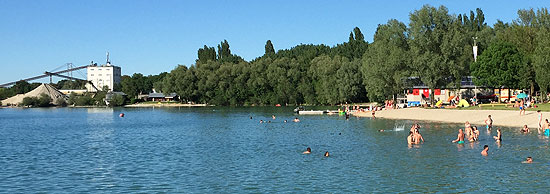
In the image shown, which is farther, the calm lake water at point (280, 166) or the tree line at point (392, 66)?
the tree line at point (392, 66)

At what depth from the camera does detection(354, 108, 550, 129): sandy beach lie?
207 feet

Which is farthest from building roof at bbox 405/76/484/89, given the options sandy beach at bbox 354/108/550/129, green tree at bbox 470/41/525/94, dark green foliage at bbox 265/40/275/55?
dark green foliage at bbox 265/40/275/55

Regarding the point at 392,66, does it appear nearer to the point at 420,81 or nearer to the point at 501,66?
the point at 420,81

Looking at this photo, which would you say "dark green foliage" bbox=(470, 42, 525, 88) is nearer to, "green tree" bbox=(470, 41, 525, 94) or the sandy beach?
"green tree" bbox=(470, 41, 525, 94)

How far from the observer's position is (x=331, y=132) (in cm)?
6131


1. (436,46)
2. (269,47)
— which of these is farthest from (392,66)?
(269,47)

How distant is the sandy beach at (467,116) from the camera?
6309 cm

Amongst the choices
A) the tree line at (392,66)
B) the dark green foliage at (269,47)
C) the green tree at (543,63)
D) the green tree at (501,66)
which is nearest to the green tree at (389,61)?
the tree line at (392,66)

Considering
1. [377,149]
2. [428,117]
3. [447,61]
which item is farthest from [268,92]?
[377,149]

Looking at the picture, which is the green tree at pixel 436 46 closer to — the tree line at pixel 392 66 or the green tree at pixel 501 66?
the tree line at pixel 392 66

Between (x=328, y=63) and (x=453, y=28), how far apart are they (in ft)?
179

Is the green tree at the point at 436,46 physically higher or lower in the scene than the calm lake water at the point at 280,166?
higher

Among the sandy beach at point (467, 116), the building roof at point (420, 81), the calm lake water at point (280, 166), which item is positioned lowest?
the calm lake water at point (280, 166)

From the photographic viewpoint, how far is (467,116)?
74875 mm
